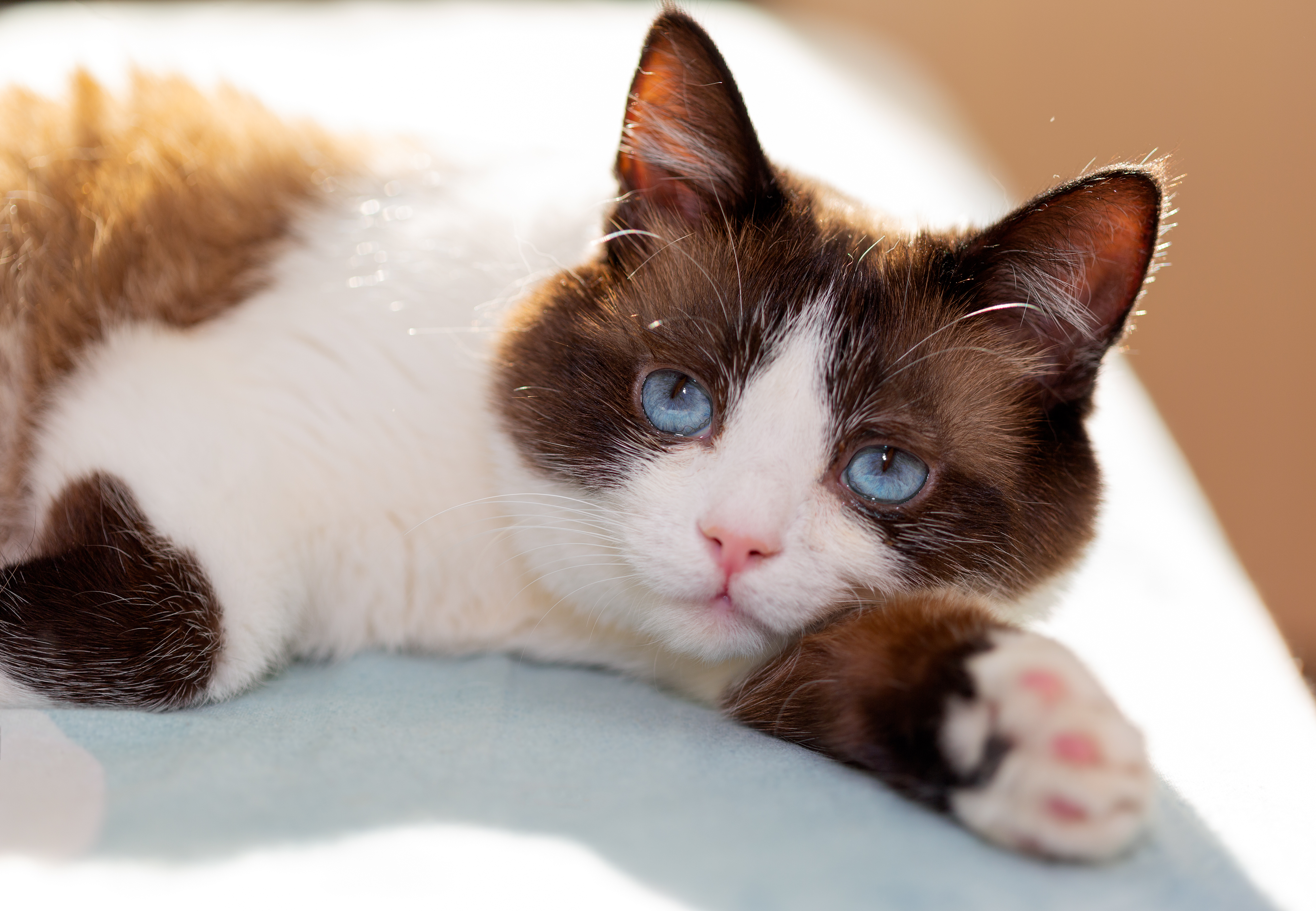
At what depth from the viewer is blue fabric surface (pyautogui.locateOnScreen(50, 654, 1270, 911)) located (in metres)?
1.00

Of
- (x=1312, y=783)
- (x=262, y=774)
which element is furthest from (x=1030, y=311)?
(x=262, y=774)

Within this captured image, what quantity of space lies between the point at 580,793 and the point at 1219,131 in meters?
3.18

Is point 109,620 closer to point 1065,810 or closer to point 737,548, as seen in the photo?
point 737,548

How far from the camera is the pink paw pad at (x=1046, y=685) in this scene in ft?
3.33

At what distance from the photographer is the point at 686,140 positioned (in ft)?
4.81

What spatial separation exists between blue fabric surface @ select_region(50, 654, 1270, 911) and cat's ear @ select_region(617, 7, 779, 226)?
78cm

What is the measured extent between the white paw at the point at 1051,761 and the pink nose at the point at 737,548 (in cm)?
29

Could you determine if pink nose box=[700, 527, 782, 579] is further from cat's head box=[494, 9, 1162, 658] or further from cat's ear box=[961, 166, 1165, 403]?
cat's ear box=[961, 166, 1165, 403]

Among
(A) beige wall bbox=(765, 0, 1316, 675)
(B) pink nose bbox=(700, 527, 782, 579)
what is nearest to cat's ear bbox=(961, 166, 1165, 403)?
(B) pink nose bbox=(700, 527, 782, 579)

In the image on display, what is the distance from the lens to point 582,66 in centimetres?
370

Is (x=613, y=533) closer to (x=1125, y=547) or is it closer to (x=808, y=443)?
(x=808, y=443)

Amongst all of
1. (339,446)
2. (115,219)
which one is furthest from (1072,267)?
(115,219)

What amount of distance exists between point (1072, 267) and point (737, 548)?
62 cm

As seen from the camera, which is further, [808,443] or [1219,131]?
[1219,131]
